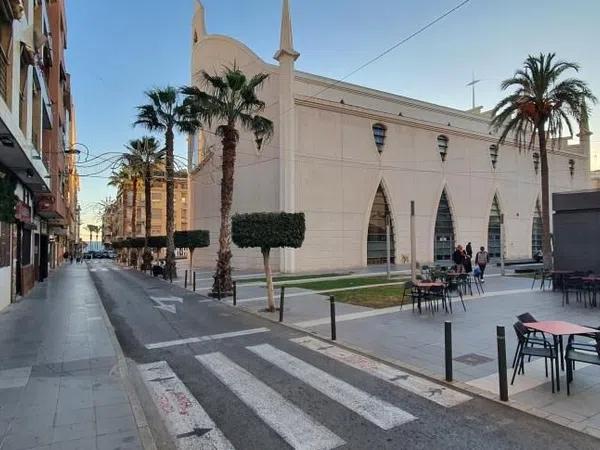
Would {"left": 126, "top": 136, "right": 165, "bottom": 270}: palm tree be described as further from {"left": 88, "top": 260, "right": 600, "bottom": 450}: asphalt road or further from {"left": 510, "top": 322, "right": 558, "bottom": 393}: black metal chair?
{"left": 510, "top": 322, "right": 558, "bottom": 393}: black metal chair

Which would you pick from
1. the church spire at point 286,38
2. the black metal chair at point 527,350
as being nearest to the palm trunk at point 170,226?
the church spire at point 286,38

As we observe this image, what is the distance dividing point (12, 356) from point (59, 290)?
13.3m

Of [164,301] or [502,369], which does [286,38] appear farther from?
[502,369]

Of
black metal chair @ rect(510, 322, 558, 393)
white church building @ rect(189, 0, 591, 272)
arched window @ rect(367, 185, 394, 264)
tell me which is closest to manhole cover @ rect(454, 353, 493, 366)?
black metal chair @ rect(510, 322, 558, 393)

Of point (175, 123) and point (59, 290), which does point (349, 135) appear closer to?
point (175, 123)

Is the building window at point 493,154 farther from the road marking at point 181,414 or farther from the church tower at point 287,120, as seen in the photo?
the road marking at point 181,414

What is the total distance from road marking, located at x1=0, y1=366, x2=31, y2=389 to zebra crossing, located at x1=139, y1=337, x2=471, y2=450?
→ 1719 mm

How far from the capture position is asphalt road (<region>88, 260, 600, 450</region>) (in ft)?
14.3

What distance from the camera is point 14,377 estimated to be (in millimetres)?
6320

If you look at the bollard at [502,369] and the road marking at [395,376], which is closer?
the bollard at [502,369]

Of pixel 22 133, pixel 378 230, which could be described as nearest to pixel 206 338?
pixel 22 133

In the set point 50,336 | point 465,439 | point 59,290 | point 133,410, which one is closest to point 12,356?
point 50,336

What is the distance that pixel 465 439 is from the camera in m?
4.34

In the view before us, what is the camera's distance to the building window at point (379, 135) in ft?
113
